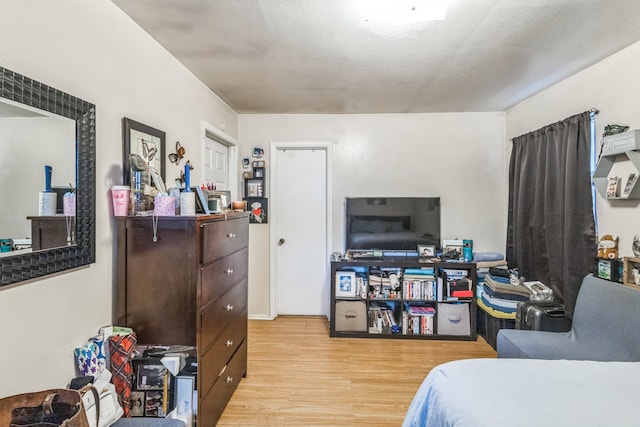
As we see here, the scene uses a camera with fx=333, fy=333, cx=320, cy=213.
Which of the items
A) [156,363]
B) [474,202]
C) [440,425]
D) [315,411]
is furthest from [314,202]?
[440,425]

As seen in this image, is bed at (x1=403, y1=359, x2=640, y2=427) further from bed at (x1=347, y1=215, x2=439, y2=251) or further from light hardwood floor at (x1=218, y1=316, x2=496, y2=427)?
bed at (x1=347, y1=215, x2=439, y2=251)

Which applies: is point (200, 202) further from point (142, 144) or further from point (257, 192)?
point (257, 192)

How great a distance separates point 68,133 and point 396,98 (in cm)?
268

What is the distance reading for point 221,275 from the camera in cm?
202

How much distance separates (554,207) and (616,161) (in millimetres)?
630

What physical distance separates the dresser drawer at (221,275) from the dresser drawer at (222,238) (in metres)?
0.04

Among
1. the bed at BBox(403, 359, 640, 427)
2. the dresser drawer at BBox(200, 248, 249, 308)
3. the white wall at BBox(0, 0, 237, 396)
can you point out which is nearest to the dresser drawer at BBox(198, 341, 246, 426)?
the dresser drawer at BBox(200, 248, 249, 308)

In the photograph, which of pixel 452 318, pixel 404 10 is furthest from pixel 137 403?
pixel 452 318

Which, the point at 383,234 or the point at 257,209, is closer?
the point at 383,234

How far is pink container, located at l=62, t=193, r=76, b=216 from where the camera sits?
1430 mm

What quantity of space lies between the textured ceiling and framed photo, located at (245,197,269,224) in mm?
1173

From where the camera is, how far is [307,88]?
296 cm

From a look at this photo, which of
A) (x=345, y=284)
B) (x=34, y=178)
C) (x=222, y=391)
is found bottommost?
(x=222, y=391)

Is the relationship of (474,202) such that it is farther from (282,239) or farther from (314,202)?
(282,239)
